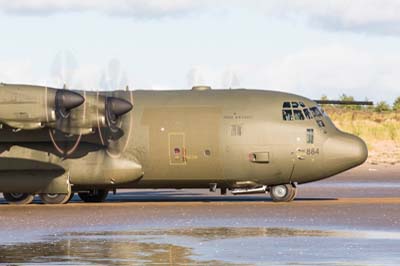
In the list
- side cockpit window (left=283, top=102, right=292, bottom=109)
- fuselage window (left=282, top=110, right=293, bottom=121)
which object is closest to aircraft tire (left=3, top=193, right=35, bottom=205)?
fuselage window (left=282, top=110, right=293, bottom=121)

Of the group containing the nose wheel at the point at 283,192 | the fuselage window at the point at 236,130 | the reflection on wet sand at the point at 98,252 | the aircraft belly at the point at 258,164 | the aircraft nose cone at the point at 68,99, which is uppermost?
the aircraft nose cone at the point at 68,99

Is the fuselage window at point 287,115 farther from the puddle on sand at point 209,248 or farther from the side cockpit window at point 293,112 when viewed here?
the puddle on sand at point 209,248

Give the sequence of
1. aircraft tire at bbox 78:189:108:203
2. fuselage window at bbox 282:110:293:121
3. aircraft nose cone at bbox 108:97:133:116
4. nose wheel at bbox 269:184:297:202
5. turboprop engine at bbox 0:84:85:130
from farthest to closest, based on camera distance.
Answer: aircraft tire at bbox 78:189:108:203 < nose wheel at bbox 269:184:297:202 < aircraft nose cone at bbox 108:97:133:116 < fuselage window at bbox 282:110:293:121 < turboprop engine at bbox 0:84:85:130

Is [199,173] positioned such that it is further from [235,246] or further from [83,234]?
[235,246]

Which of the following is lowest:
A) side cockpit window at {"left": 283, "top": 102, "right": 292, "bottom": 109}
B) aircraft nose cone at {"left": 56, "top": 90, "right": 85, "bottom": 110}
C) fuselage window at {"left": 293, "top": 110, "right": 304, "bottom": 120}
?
fuselage window at {"left": 293, "top": 110, "right": 304, "bottom": 120}

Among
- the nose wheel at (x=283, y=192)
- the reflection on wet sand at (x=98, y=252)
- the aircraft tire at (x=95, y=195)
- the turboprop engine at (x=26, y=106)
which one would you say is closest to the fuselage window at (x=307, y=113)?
the nose wheel at (x=283, y=192)

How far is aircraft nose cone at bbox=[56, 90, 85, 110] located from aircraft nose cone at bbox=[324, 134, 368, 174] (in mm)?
9006

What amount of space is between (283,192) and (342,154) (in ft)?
8.83

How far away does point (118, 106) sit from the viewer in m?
36.6

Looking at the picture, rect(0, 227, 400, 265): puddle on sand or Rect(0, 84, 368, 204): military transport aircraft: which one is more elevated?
Rect(0, 84, 368, 204): military transport aircraft

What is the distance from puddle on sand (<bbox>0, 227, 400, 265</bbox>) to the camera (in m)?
19.6

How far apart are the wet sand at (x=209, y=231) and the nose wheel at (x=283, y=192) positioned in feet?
1.12

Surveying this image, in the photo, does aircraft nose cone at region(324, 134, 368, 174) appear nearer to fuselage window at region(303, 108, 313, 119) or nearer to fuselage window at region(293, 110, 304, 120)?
fuselage window at region(303, 108, 313, 119)

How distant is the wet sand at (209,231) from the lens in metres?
20.2
